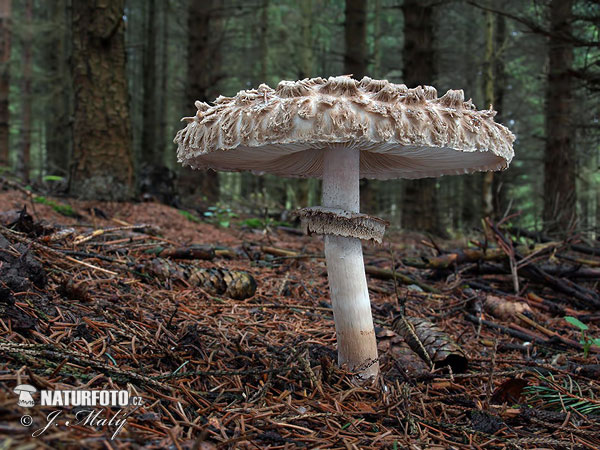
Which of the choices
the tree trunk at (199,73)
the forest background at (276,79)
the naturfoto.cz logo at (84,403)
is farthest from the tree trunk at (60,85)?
the naturfoto.cz logo at (84,403)

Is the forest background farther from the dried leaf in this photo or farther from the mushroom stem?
the mushroom stem

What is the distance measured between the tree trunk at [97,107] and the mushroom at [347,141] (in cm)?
451

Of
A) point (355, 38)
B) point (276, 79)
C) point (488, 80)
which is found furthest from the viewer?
point (276, 79)

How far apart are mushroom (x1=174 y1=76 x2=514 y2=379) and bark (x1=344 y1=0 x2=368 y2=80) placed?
8.25 metres

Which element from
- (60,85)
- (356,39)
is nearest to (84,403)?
(356,39)

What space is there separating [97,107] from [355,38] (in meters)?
6.59

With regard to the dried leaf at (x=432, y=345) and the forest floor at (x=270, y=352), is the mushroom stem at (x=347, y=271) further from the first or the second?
the dried leaf at (x=432, y=345)

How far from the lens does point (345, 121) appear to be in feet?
6.23

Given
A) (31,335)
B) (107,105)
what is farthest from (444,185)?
(31,335)

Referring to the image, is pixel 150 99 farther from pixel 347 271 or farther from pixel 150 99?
pixel 347 271

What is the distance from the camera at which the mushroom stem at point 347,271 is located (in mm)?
2521

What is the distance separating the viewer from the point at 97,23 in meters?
6.70

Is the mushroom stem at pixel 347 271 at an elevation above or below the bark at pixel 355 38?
below

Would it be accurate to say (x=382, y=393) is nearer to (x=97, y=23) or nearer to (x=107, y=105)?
(x=107, y=105)
